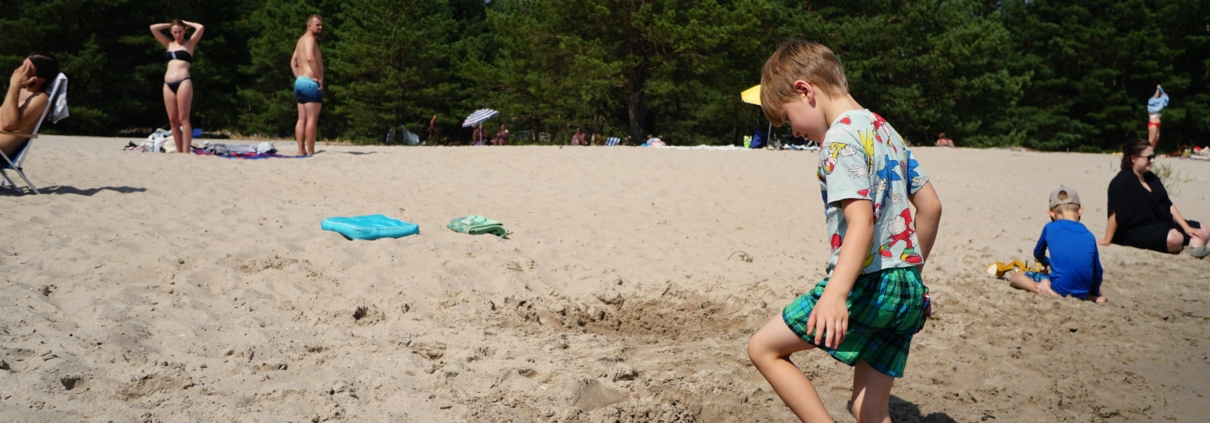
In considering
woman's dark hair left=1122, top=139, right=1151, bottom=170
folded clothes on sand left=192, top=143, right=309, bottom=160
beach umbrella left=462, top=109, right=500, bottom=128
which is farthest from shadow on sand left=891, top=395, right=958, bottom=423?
beach umbrella left=462, top=109, right=500, bottom=128

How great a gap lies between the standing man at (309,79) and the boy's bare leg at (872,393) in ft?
28.4

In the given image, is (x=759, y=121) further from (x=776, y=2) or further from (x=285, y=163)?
(x=285, y=163)

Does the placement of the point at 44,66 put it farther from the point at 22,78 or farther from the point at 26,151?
the point at 26,151

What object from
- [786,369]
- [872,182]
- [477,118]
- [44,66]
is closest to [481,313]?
[786,369]

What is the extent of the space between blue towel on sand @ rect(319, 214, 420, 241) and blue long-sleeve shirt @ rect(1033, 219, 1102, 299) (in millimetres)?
4424

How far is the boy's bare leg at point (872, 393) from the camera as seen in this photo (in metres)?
2.75

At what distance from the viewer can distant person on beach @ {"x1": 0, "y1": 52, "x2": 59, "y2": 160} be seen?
6438 mm

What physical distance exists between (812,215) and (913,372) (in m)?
4.63

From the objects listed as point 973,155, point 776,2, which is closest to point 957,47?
point 776,2

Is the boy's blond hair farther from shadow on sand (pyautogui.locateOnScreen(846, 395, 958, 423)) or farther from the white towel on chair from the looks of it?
the white towel on chair

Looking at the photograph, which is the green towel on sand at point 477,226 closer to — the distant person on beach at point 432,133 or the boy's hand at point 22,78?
the boy's hand at point 22,78

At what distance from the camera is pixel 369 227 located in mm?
5906

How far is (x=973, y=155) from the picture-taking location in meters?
15.3

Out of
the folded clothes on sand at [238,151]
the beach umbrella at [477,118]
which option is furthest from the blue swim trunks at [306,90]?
the beach umbrella at [477,118]
